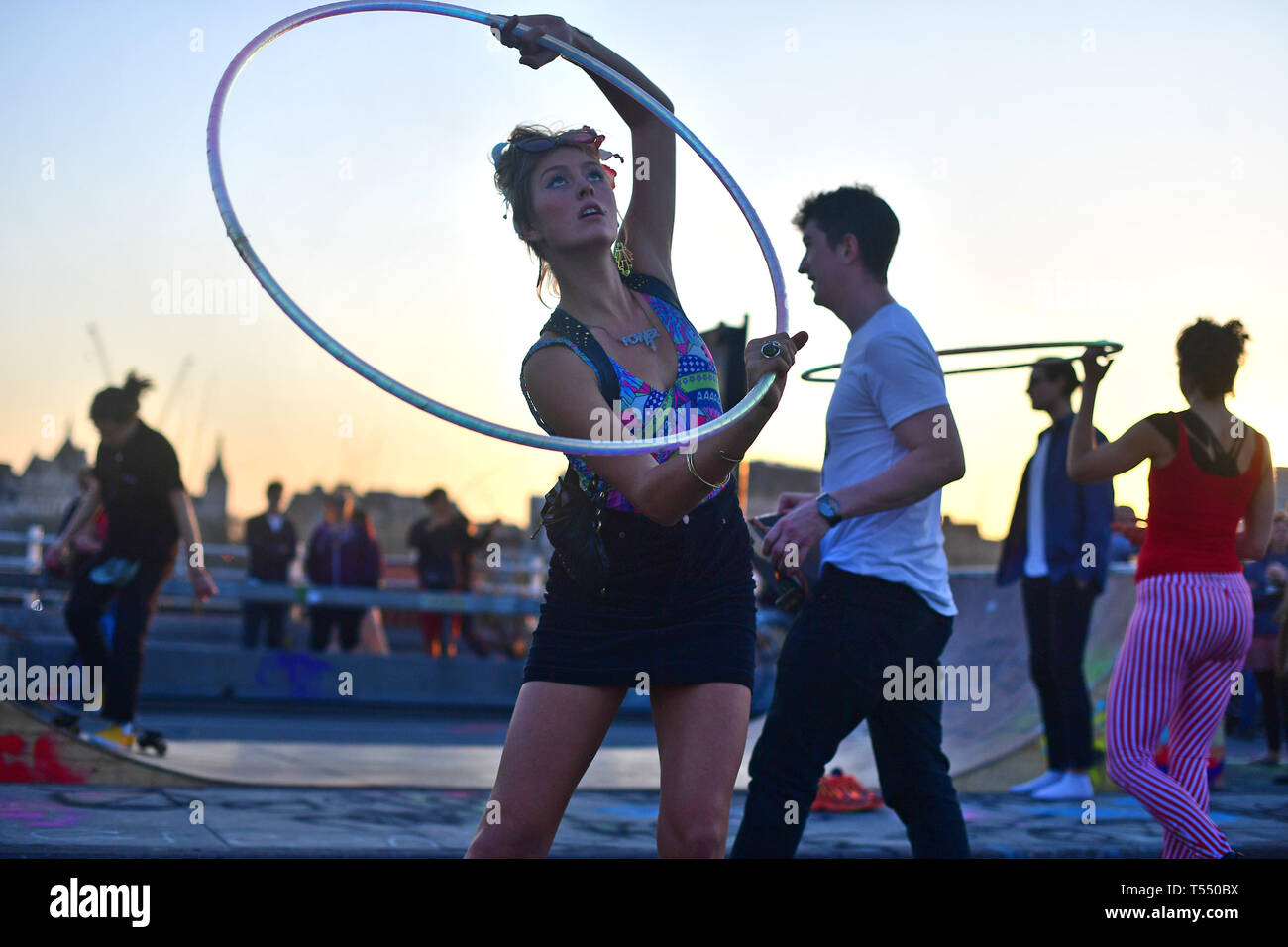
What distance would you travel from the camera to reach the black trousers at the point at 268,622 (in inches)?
545

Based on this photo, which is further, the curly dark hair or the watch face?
the curly dark hair

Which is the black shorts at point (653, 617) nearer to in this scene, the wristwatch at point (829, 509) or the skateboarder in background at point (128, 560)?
the wristwatch at point (829, 509)

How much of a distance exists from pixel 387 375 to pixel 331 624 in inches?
452

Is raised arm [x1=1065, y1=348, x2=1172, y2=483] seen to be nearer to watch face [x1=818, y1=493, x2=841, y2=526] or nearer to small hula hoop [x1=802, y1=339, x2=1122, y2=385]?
small hula hoop [x1=802, y1=339, x2=1122, y2=385]

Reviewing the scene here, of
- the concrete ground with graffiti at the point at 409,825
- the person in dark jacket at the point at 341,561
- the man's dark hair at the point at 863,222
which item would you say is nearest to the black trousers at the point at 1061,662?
the concrete ground with graffiti at the point at 409,825

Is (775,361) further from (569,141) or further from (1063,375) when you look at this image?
(1063,375)

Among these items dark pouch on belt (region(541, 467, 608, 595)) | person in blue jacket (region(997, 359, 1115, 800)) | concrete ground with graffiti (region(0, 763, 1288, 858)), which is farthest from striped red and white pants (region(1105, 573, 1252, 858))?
person in blue jacket (region(997, 359, 1115, 800))

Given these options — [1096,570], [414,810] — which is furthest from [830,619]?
[1096,570]

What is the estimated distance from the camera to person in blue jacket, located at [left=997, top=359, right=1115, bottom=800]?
7.25 metres

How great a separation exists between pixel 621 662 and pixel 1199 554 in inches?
90.3

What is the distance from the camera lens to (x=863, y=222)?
4191mm

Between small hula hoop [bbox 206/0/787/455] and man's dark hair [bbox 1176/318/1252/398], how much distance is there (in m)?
1.63

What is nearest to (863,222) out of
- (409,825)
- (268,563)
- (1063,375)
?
(409,825)

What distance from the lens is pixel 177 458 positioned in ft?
25.7
